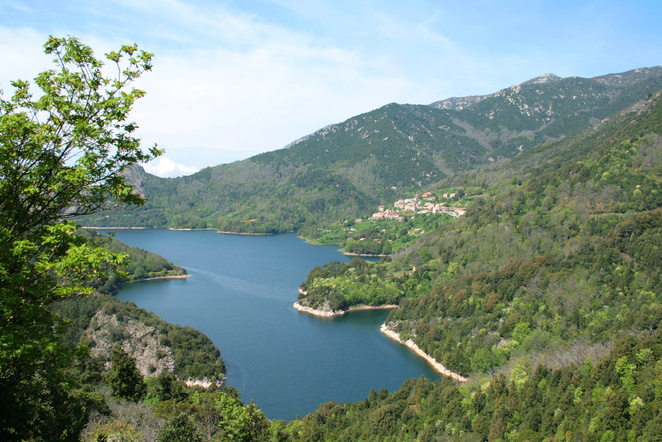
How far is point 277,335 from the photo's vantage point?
175 ft

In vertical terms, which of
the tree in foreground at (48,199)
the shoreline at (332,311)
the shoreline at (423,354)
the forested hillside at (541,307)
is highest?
the tree in foreground at (48,199)

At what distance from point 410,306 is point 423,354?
10465 mm

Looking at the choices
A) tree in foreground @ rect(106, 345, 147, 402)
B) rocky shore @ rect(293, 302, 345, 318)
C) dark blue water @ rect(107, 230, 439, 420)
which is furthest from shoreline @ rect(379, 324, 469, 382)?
tree in foreground @ rect(106, 345, 147, 402)

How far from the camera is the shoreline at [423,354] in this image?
4353 cm

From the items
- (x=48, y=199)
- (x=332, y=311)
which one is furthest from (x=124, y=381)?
(x=332, y=311)

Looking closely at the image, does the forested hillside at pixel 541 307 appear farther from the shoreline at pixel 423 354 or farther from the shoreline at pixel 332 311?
the shoreline at pixel 332 311

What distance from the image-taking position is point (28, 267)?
24.4 ft

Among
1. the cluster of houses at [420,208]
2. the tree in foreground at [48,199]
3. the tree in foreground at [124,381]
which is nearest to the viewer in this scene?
the tree in foreground at [48,199]

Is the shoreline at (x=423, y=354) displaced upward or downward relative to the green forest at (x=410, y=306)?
downward

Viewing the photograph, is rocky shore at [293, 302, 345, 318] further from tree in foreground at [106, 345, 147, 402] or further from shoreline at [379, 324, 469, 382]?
tree in foreground at [106, 345, 147, 402]

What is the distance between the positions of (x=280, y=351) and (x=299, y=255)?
58.8 metres

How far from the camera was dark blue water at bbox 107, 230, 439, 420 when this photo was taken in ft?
133

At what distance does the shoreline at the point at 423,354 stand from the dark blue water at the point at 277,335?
2.79ft

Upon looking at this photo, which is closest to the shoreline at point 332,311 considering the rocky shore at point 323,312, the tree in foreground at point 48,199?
the rocky shore at point 323,312
